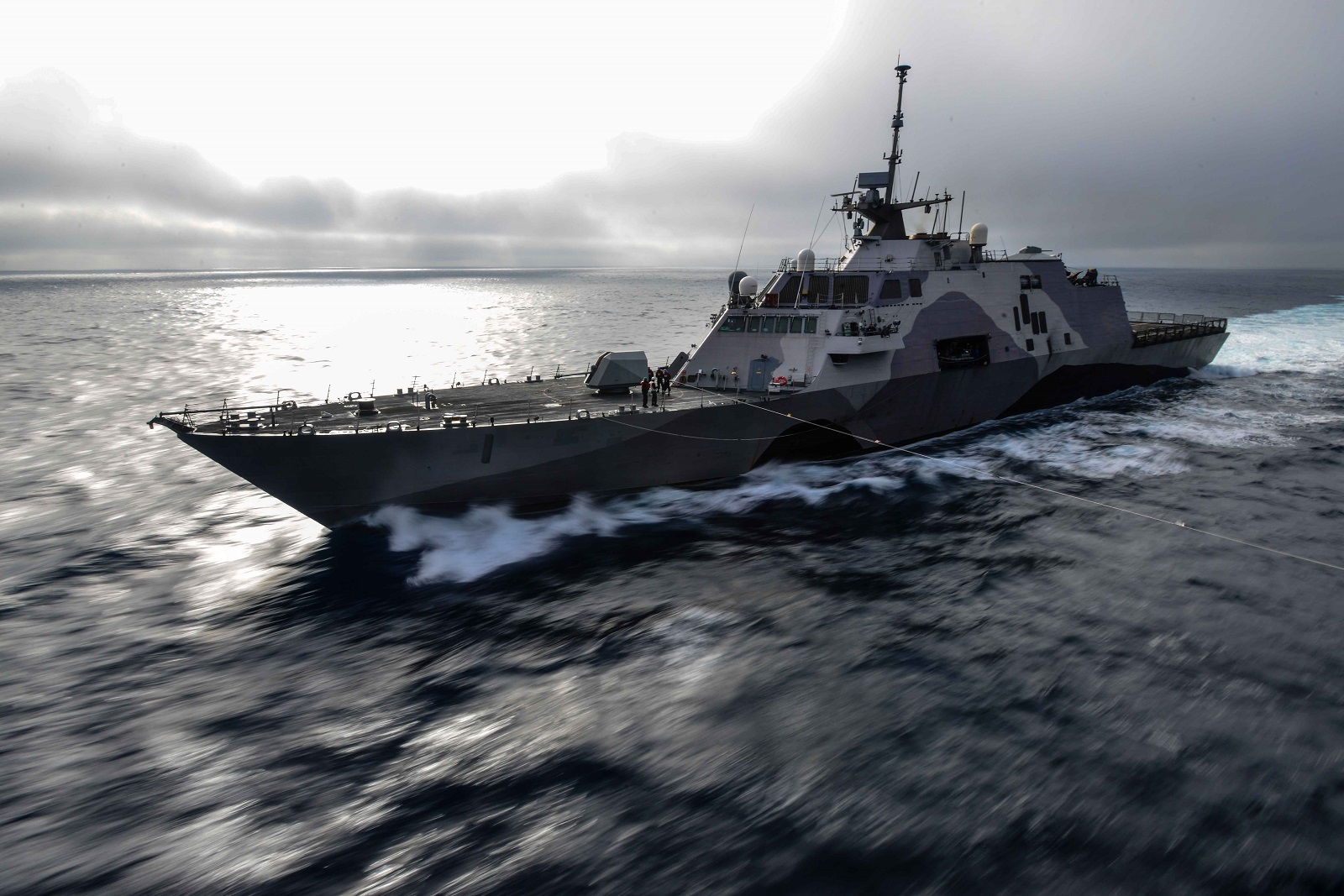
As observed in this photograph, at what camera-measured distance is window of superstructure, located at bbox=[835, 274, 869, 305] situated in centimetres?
1898

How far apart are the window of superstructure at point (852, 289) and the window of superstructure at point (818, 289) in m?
0.27

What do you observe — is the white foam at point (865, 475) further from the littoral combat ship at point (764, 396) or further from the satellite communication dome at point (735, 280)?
the satellite communication dome at point (735, 280)

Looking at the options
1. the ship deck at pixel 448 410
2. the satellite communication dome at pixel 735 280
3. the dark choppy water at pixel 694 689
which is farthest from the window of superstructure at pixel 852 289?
the dark choppy water at pixel 694 689

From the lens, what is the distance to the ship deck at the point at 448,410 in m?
13.5

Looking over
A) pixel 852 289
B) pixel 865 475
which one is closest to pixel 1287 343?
pixel 852 289

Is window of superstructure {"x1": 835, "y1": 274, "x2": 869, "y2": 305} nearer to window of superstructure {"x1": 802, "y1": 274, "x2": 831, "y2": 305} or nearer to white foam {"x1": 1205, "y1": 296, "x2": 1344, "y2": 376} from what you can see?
window of superstructure {"x1": 802, "y1": 274, "x2": 831, "y2": 305}

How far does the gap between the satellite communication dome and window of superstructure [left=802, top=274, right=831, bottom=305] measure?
1.96 metres

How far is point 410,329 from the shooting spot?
222 feet

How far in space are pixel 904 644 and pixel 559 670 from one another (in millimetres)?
4856

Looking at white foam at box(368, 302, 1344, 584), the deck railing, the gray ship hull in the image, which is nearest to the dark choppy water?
white foam at box(368, 302, 1344, 584)

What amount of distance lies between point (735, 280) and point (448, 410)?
367 inches

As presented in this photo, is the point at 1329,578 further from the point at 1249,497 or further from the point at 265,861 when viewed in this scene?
the point at 265,861

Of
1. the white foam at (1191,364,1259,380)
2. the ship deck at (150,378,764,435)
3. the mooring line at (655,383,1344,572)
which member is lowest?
the mooring line at (655,383,1344,572)

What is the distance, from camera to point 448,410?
1554 centimetres
